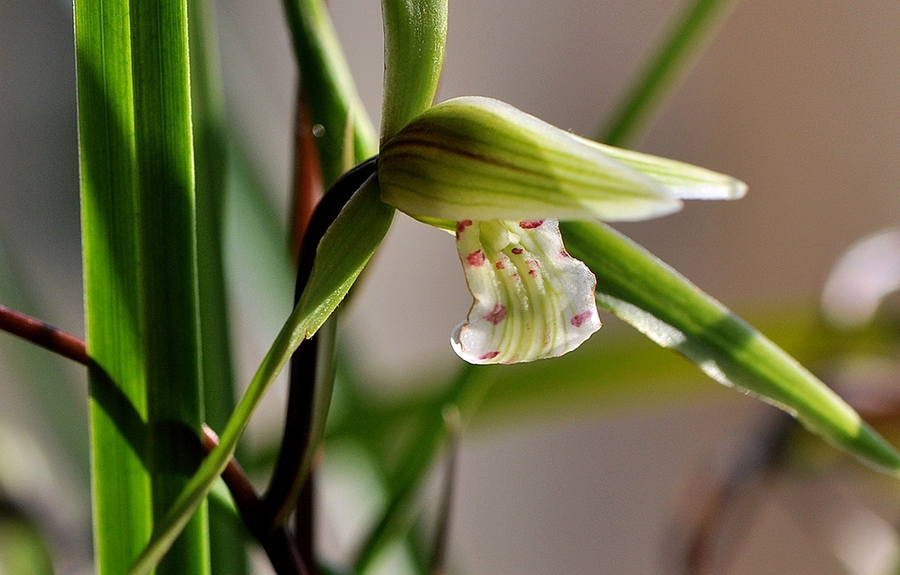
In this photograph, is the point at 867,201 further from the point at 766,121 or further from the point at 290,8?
the point at 290,8

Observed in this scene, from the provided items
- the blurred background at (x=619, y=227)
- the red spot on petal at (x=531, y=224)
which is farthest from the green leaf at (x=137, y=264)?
the blurred background at (x=619, y=227)

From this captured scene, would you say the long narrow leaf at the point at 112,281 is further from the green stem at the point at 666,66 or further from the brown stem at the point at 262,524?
the green stem at the point at 666,66

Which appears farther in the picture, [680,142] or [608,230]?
[680,142]

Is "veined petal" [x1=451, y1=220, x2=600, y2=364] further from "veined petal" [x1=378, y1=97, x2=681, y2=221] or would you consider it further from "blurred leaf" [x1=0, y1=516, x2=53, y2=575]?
"blurred leaf" [x1=0, y1=516, x2=53, y2=575]

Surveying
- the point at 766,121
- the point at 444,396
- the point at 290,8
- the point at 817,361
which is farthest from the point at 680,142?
the point at 290,8

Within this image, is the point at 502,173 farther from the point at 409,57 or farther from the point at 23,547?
the point at 23,547
